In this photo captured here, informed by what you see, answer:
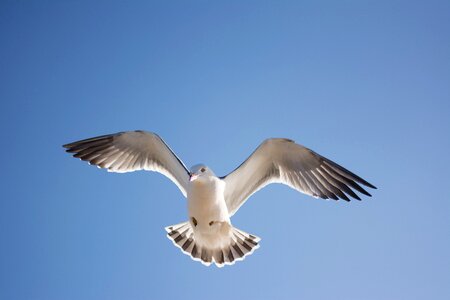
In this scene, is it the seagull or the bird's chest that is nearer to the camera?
the bird's chest

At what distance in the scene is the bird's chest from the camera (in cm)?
736

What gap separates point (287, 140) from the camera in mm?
7984

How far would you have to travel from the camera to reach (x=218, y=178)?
7.81 metres

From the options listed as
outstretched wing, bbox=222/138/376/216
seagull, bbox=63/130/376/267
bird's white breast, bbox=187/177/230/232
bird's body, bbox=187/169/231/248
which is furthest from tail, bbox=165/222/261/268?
bird's white breast, bbox=187/177/230/232

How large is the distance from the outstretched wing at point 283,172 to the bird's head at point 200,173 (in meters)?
0.50

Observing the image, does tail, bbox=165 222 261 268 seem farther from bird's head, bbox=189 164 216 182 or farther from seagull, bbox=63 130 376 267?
bird's head, bbox=189 164 216 182

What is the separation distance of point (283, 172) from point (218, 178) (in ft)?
3.87

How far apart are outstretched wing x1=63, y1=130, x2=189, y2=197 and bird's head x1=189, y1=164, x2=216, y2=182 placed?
Answer: 71 centimetres

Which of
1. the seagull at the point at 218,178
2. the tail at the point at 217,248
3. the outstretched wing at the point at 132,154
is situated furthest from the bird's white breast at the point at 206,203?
the outstretched wing at the point at 132,154

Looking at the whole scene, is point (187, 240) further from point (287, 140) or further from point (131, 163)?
point (287, 140)

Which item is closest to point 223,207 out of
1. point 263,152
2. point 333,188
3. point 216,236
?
point 216,236

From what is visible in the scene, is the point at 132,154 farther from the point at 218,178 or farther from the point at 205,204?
the point at 205,204

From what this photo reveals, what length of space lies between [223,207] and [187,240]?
1.02m

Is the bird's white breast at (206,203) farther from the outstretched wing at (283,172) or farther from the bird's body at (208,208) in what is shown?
the outstretched wing at (283,172)
